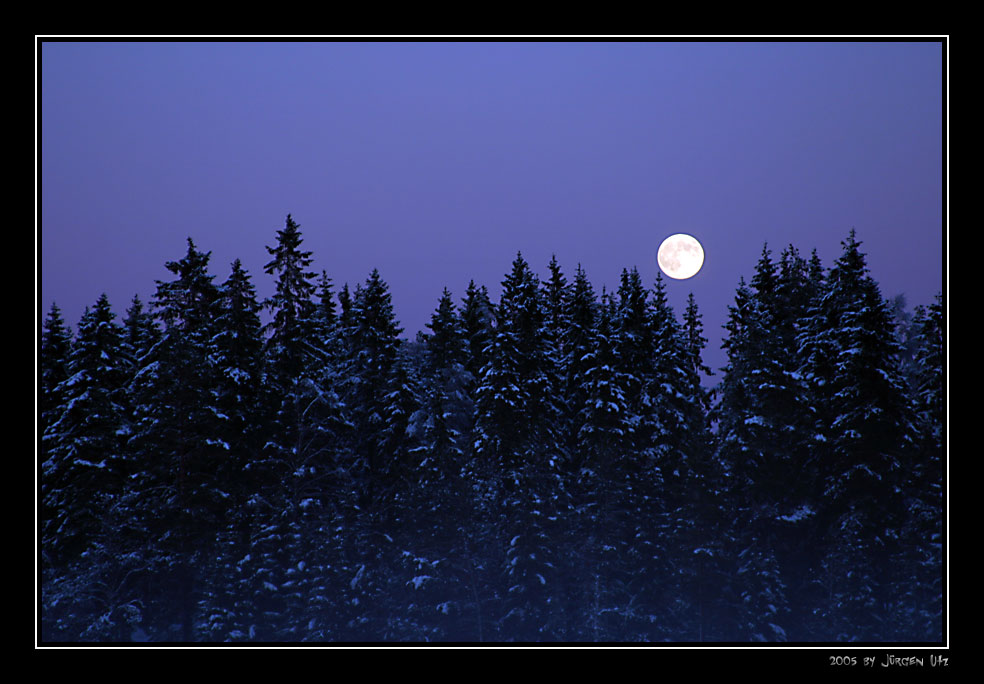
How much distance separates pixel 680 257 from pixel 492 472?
34659 mm

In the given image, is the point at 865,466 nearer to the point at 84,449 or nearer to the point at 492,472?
the point at 492,472

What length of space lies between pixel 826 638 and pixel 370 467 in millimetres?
22809

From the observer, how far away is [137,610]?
118 ft

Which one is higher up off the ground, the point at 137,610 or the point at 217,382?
the point at 217,382

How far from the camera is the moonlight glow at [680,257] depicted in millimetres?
68750

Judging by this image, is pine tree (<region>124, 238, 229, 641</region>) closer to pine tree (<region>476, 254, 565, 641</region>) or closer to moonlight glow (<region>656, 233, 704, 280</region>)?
pine tree (<region>476, 254, 565, 641</region>)

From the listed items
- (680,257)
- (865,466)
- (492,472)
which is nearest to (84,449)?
(492,472)

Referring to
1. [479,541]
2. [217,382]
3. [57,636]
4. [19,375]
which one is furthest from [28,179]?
[479,541]

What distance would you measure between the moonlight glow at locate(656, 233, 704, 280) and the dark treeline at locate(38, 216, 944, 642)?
2100cm

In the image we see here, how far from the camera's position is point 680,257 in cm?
7100

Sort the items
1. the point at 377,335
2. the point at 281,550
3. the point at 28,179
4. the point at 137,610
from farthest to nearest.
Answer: the point at 377,335, the point at 281,550, the point at 137,610, the point at 28,179

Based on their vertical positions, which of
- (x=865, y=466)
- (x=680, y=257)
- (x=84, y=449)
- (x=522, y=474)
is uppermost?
(x=680, y=257)

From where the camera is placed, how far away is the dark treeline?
122 feet

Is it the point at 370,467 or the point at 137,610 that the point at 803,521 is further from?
the point at 137,610
